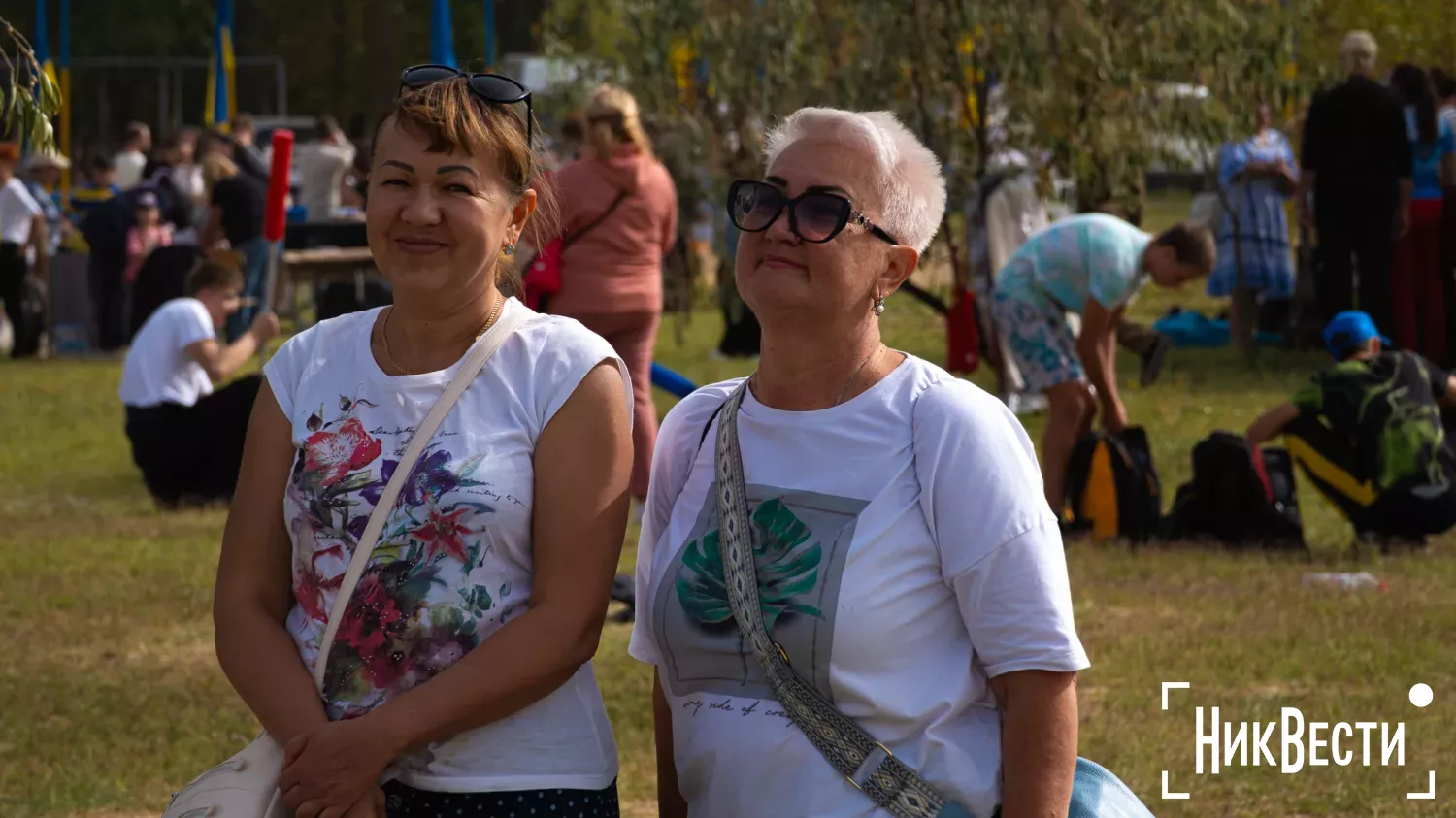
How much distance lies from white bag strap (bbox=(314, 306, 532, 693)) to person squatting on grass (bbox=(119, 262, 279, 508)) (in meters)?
7.31

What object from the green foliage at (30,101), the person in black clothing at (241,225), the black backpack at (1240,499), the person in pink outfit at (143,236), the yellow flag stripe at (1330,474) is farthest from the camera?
the person in pink outfit at (143,236)

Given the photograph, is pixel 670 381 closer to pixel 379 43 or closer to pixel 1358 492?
pixel 1358 492

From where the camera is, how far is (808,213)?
273 cm

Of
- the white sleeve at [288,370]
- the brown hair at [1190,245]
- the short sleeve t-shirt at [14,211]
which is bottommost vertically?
the short sleeve t-shirt at [14,211]

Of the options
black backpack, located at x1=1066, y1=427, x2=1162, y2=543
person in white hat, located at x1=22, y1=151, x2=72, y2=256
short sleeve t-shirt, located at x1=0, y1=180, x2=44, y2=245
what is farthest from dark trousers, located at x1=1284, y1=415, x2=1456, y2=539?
person in white hat, located at x1=22, y1=151, x2=72, y2=256

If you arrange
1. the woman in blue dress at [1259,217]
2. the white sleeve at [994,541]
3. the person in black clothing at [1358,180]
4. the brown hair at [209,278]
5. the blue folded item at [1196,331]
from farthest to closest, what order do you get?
the blue folded item at [1196,331] → the woman in blue dress at [1259,217] → the person in black clothing at [1358,180] → the brown hair at [209,278] → the white sleeve at [994,541]

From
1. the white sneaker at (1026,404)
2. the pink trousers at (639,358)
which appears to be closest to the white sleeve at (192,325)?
the pink trousers at (639,358)

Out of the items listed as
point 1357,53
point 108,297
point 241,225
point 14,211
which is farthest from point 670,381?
point 14,211

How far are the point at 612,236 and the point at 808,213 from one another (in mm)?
6326

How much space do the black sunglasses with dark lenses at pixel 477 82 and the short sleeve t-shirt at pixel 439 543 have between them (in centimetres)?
35

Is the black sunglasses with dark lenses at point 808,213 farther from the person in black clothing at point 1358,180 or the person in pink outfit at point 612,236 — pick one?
the person in black clothing at point 1358,180

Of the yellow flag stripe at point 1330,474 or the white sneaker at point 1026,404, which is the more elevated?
the yellow flag stripe at point 1330,474

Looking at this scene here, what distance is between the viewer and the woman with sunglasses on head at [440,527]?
272 cm

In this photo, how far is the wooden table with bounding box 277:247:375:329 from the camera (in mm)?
17984
